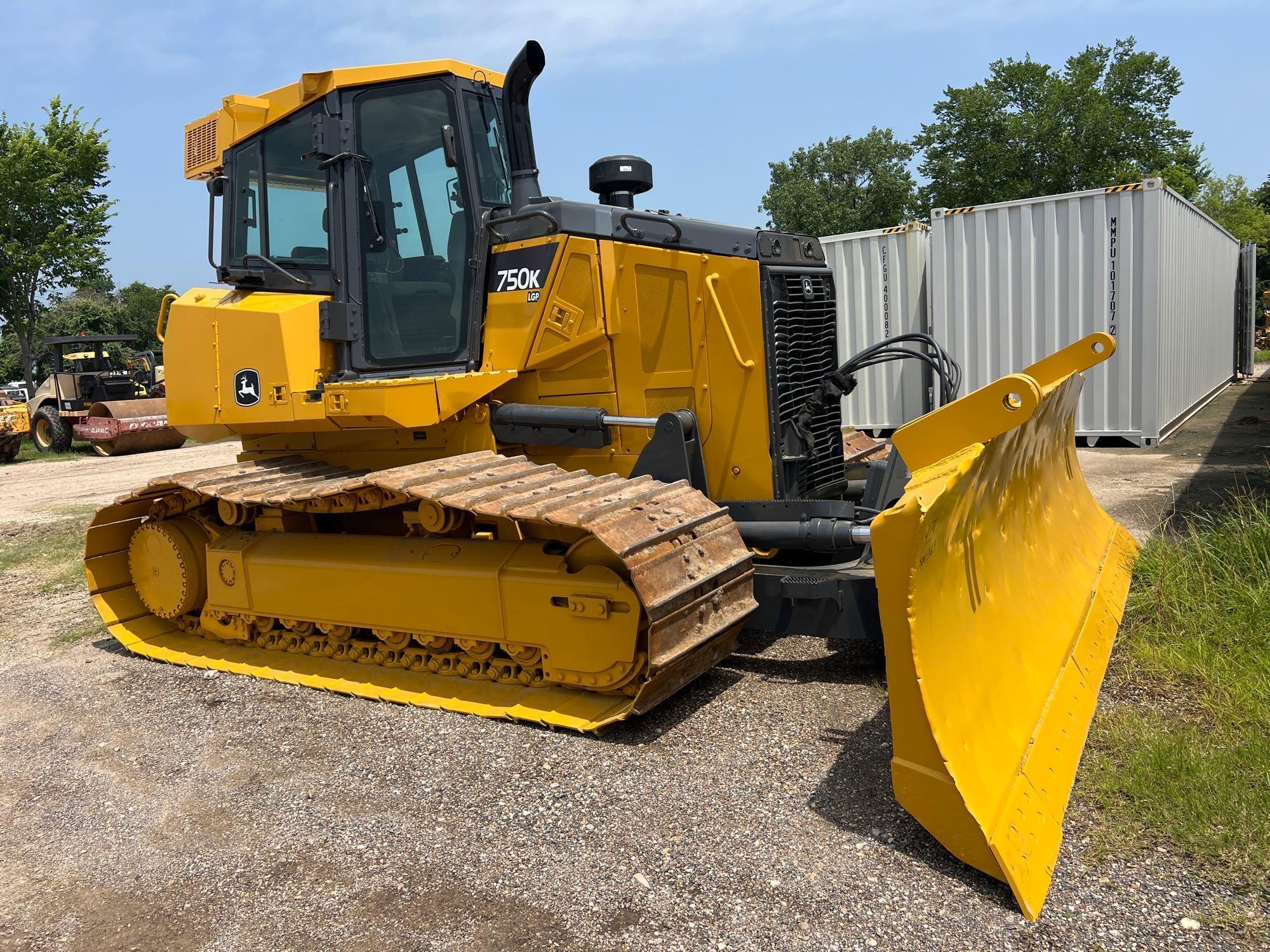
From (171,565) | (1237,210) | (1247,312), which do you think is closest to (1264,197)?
(1237,210)

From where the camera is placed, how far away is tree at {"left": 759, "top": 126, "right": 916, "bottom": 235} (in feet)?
195

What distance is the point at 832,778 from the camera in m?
3.58

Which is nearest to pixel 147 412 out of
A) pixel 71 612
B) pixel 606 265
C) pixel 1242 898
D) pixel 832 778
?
pixel 71 612

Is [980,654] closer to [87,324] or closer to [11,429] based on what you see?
[11,429]

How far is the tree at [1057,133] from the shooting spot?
43500 mm

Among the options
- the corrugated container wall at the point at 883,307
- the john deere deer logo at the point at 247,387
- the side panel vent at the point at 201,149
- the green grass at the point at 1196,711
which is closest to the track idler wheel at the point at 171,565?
the john deere deer logo at the point at 247,387

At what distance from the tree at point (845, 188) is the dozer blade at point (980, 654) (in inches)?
2257

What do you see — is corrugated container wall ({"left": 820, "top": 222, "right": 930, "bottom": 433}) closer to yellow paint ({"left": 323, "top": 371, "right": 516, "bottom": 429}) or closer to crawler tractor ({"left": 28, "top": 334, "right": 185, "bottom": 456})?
yellow paint ({"left": 323, "top": 371, "right": 516, "bottom": 429})

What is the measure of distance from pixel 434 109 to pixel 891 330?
370 inches

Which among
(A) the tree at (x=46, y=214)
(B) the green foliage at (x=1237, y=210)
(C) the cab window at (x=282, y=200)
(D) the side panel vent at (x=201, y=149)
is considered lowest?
(C) the cab window at (x=282, y=200)

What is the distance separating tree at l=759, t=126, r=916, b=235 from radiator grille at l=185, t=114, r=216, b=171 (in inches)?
2180

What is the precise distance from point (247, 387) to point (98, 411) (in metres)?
17.3

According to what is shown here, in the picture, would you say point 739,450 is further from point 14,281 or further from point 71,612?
point 14,281

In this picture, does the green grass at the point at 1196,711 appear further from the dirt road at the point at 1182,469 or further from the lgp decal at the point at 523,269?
the lgp decal at the point at 523,269
